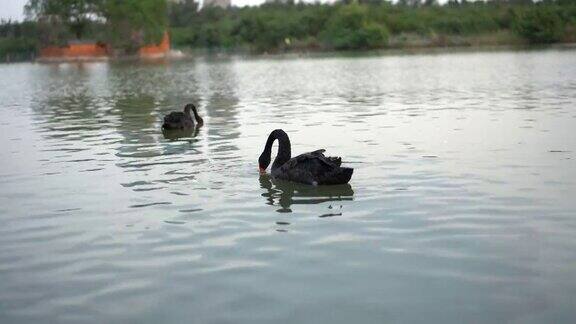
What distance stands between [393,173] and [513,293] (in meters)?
4.03

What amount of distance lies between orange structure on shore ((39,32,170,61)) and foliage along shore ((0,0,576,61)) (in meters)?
5.35

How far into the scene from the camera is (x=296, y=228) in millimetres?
6195

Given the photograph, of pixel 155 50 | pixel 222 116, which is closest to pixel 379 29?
pixel 155 50

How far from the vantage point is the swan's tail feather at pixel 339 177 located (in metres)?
7.53

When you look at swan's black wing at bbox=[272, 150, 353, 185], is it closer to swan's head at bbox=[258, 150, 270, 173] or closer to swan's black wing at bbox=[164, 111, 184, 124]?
swan's head at bbox=[258, 150, 270, 173]

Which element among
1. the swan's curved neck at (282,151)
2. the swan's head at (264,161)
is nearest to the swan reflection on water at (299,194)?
the swan's curved neck at (282,151)

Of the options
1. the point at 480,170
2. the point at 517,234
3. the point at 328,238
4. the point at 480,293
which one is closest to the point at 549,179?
the point at 480,170

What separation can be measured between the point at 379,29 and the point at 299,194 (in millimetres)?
86939

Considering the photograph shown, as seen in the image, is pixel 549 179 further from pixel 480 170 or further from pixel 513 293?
pixel 513 293

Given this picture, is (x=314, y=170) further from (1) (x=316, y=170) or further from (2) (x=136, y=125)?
(2) (x=136, y=125)

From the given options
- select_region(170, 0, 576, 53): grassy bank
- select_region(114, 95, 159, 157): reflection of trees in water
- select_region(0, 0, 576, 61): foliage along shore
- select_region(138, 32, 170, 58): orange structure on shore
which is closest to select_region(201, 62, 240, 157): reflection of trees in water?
select_region(114, 95, 159, 157): reflection of trees in water

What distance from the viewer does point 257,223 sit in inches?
252

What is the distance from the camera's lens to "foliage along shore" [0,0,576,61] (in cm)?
7844

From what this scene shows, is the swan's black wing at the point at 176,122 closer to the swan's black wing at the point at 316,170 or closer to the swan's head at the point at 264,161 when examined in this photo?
the swan's head at the point at 264,161
